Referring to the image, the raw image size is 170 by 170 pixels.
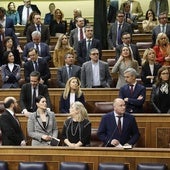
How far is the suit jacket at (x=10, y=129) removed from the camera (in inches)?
298

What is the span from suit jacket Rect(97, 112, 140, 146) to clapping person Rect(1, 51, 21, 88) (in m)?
2.43

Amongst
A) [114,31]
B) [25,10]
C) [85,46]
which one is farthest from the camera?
[25,10]

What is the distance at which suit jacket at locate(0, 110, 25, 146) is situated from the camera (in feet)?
24.8

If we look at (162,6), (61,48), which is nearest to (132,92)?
(61,48)

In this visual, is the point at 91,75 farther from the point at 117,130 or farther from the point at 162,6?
the point at 162,6

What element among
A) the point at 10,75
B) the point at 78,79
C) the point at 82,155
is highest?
the point at 78,79

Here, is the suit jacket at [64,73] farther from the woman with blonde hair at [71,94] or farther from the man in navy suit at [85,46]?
the woman with blonde hair at [71,94]

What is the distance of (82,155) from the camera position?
7102mm

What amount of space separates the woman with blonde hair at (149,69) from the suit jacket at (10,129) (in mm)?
2319

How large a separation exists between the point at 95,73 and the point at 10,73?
1.30 m

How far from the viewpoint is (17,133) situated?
25.0 feet

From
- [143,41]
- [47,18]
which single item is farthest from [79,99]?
[47,18]

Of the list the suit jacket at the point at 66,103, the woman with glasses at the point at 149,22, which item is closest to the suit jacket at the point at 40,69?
the suit jacket at the point at 66,103

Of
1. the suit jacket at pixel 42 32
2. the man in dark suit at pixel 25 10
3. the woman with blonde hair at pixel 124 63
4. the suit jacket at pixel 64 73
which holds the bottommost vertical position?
the suit jacket at pixel 64 73
